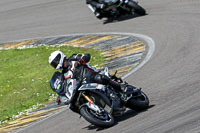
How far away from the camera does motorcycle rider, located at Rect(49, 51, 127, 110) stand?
27.9 ft

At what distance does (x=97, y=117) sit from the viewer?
8141mm

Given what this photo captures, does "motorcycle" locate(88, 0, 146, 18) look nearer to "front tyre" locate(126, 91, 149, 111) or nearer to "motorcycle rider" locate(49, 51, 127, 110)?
"front tyre" locate(126, 91, 149, 111)

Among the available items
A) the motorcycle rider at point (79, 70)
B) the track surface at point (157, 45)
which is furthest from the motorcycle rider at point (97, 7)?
the motorcycle rider at point (79, 70)

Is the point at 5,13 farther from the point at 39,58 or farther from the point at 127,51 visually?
the point at 127,51

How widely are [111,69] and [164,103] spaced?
12.9ft

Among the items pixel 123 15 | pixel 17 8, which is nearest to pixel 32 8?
pixel 17 8

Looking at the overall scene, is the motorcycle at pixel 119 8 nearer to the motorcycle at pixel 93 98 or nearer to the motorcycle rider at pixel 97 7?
the motorcycle rider at pixel 97 7

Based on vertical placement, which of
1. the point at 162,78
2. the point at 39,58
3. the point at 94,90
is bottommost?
the point at 39,58

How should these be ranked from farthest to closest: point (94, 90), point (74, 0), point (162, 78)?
1. point (74, 0)
2. point (162, 78)
3. point (94, 90)

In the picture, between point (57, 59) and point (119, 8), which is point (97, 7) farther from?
point (57, 59)

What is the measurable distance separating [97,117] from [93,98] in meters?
0.44

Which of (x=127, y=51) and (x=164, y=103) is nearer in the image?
(x=164, y=103)

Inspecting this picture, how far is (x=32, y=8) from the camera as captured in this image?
70.3ft

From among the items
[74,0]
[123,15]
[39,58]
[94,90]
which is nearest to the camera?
[94,90]
